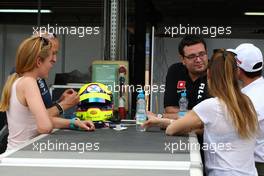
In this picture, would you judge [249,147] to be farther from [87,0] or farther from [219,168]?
[87,0]

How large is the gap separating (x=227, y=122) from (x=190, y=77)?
107 cm

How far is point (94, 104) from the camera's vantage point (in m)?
2.70

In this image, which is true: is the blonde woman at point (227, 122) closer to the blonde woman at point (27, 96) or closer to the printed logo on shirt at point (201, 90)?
the blonde woman at point (27, 96)

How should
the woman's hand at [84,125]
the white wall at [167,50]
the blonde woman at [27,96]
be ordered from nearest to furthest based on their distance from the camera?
the blonde woman at [27,96], the woman's hand at [84,125], the white wall at [167,50]

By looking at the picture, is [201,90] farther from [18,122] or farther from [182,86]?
[18,122]

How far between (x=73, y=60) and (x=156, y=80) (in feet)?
6.20

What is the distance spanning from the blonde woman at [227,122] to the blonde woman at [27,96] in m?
0.70

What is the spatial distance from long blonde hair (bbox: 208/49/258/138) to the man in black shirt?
0.78 meters

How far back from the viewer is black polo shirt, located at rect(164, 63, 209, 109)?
2.96 m

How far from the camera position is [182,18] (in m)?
12.5

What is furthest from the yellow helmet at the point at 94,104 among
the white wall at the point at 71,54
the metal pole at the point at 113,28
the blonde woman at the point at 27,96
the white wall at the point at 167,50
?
the white wall at the point at 71,54

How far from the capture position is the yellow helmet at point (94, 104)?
105 inches

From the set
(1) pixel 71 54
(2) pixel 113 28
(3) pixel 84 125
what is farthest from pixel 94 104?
(1) pixel 71 54

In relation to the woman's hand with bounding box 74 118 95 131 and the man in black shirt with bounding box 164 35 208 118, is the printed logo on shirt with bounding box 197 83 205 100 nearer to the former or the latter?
the man in black shirt with bounding box 164 35 208 118
